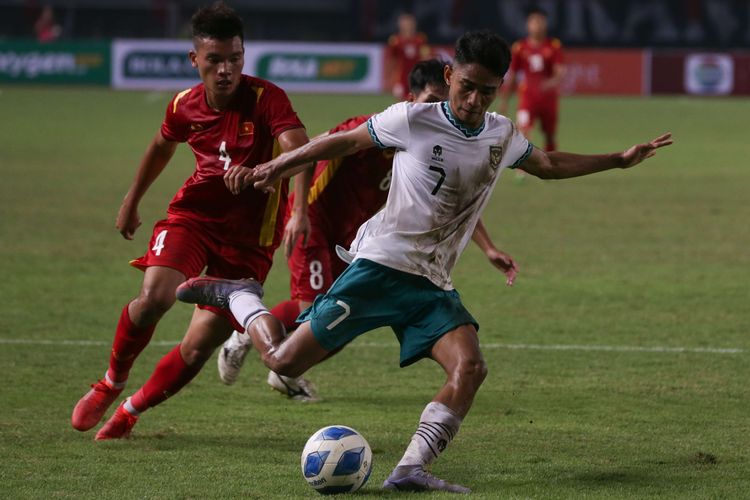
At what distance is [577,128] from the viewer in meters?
23.5

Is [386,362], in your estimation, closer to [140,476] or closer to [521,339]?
[521,339]

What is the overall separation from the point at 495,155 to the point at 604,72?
3066 cm

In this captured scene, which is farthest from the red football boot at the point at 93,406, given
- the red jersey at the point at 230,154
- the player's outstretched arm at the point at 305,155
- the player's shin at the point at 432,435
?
the player's shin at the point at 432,435

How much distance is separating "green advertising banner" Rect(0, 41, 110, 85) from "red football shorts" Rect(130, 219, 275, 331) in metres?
28.2

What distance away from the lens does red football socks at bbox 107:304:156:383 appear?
5.70m

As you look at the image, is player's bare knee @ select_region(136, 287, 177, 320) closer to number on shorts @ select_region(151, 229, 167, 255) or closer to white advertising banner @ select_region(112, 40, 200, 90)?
number on shorts @ select_region(151, 229, 167, 255)

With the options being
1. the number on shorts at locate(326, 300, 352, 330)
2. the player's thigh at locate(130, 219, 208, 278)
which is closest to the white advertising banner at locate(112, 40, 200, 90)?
the player's thigh at locate(130, 219, 208, 278)

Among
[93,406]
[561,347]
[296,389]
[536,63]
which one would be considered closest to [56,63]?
[536,63]

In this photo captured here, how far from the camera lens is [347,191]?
6.75m

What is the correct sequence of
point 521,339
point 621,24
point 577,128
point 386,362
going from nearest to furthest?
point 386,362, point 521,339, point 577,128, point 621,24

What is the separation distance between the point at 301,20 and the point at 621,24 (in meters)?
9.92

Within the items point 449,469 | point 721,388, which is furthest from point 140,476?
point 721,388

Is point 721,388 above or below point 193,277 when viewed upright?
below

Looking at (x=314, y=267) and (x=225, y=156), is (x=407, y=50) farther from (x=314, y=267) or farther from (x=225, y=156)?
(x=225, y=156)
